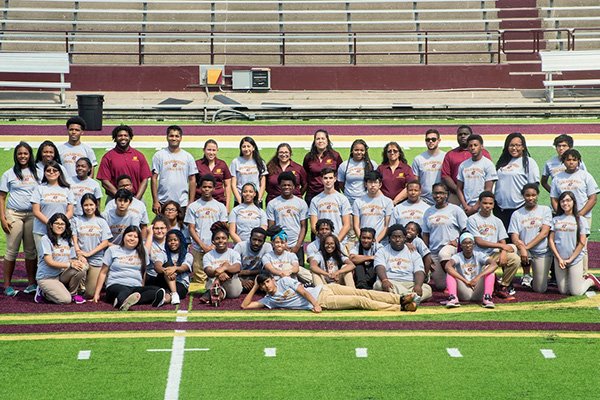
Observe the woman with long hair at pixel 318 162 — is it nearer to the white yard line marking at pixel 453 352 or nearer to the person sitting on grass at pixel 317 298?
the person sitting on grass at pixel 317 298

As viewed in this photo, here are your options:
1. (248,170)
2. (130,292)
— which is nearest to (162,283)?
(130,292)

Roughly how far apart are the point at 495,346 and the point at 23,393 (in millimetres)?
4570

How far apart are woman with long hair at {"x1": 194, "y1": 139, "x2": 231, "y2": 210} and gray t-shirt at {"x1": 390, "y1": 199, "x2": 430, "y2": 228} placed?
7.13ft

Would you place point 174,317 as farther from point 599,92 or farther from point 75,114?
point 599,92

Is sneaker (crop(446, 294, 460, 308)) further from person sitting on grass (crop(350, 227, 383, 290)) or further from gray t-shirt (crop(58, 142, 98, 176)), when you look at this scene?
gray t-shirt (crop(58, 142, 98, 176))

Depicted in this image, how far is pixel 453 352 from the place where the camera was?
41.2ft

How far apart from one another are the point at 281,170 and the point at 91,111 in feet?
32.6

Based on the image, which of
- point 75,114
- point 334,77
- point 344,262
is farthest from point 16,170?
point 334,77

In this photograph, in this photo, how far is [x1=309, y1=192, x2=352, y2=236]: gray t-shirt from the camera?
1510 cm

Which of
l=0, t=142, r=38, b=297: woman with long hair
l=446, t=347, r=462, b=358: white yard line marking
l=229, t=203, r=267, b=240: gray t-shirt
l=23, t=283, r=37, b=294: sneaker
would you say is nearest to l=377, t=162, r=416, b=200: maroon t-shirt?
l=229, t=203, r=267, b=240: gray t-shirt

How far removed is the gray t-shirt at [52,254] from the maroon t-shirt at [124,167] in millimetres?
1534

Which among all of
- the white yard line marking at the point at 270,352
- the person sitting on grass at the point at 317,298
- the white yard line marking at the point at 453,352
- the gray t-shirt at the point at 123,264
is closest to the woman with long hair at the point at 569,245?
the person sitting on grass at the point at 317,298

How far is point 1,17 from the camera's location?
1281 inches

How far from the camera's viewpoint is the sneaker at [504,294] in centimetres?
1459
